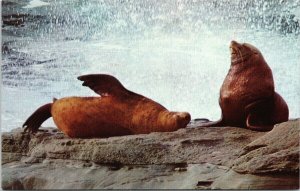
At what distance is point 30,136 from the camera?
1.42 m

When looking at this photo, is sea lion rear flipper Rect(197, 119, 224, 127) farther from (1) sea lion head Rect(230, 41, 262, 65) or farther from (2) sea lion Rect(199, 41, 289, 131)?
(1) sea lion head Rect(230, 41, 262, 65)

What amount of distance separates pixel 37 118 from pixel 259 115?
536mm

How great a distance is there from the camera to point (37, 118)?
1.42 m

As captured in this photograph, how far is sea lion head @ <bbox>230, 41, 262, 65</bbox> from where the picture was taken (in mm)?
1387

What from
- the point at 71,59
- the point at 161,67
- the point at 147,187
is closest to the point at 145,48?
the point at 161,67

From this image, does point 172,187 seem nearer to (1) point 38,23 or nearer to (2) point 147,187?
(2) point 147,187

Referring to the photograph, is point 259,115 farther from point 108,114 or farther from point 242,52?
point 108,114

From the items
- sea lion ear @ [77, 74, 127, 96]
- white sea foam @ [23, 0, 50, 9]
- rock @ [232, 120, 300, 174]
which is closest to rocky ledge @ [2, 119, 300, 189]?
rock @ [232, 120, 300, 174]

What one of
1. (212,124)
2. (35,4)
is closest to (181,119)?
(212,124)

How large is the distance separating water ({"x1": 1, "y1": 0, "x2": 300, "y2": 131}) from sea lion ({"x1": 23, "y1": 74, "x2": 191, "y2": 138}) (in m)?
0.02

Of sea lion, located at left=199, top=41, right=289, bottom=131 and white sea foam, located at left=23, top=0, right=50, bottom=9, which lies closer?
sea lion, located at left=199, top=41, right=289, bottom=131

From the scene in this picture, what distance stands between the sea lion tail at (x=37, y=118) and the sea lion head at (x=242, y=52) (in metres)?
0.46

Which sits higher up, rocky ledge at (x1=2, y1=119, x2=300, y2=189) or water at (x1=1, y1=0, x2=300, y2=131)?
water at (x1=1, y1=0, x2=300, y2=131)

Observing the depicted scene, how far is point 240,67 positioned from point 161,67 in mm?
194
